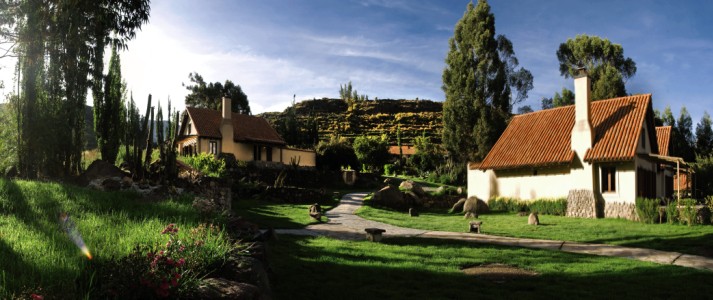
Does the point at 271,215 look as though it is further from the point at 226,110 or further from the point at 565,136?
the point at 226,110

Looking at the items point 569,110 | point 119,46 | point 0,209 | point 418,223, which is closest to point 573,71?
point 569,110

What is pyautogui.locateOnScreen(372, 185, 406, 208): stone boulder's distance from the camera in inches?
1045

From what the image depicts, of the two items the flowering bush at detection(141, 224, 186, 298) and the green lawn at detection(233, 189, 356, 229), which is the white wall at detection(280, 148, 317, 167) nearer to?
the green lawn at detection(233, 189, 356, 229)

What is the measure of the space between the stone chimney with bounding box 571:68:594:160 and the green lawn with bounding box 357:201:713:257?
13.1 ft

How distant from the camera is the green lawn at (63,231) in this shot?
4.46 meters

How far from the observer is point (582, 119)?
24.6m

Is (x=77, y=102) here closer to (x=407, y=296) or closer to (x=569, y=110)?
(x=407, y=296)

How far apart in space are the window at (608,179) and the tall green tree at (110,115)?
889 inches

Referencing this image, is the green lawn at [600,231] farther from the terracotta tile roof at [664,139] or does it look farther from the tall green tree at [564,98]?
the tall green tree at [564,98]

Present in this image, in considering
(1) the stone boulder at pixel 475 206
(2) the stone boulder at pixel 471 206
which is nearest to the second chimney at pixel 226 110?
(1) the stone boulder at pixel 475 206

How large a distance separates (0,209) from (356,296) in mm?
6156

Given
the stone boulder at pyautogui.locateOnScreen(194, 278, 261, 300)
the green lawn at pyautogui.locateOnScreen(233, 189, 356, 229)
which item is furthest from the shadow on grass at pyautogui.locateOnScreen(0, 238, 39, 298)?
the green lawn at pyautogui.locateOnScreen(233, 189, 356, 229)

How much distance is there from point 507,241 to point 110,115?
17869 millimetres

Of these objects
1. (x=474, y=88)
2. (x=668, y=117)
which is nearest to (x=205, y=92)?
(x=474, y=88)
